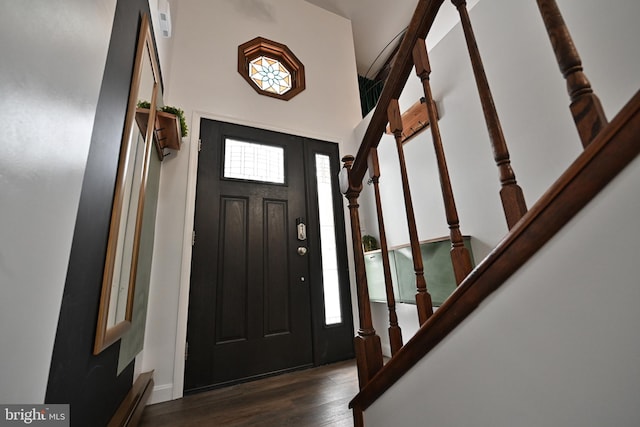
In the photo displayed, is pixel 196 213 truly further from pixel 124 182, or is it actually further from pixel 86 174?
pixel 86 174

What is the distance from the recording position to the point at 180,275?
1849 mm

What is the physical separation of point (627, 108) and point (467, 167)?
146 cm

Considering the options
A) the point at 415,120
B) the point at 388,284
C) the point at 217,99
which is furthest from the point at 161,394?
the point at 415,120

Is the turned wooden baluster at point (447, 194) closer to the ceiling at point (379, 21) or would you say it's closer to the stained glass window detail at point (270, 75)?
the stained glass window detail at point (270, 75)

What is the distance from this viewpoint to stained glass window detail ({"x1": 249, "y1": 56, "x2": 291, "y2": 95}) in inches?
105

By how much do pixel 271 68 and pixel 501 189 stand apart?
2825 millimetres

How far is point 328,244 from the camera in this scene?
2438 millimetres

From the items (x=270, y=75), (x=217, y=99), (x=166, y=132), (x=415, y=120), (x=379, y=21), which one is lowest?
(x=166, y=132)

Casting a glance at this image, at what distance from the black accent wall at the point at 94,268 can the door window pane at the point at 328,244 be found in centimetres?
153

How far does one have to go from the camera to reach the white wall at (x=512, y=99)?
112cm

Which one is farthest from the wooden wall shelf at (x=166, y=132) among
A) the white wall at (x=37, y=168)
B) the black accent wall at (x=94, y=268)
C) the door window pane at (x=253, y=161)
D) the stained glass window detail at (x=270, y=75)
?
the stained glass window detail at (x=270, y=75)

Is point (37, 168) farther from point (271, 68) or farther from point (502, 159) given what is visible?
point (271, 68)

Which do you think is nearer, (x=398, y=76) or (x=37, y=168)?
(x=37, y=168)

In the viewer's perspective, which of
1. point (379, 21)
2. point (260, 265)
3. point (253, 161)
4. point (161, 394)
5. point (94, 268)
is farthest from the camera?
point (379, 21)
